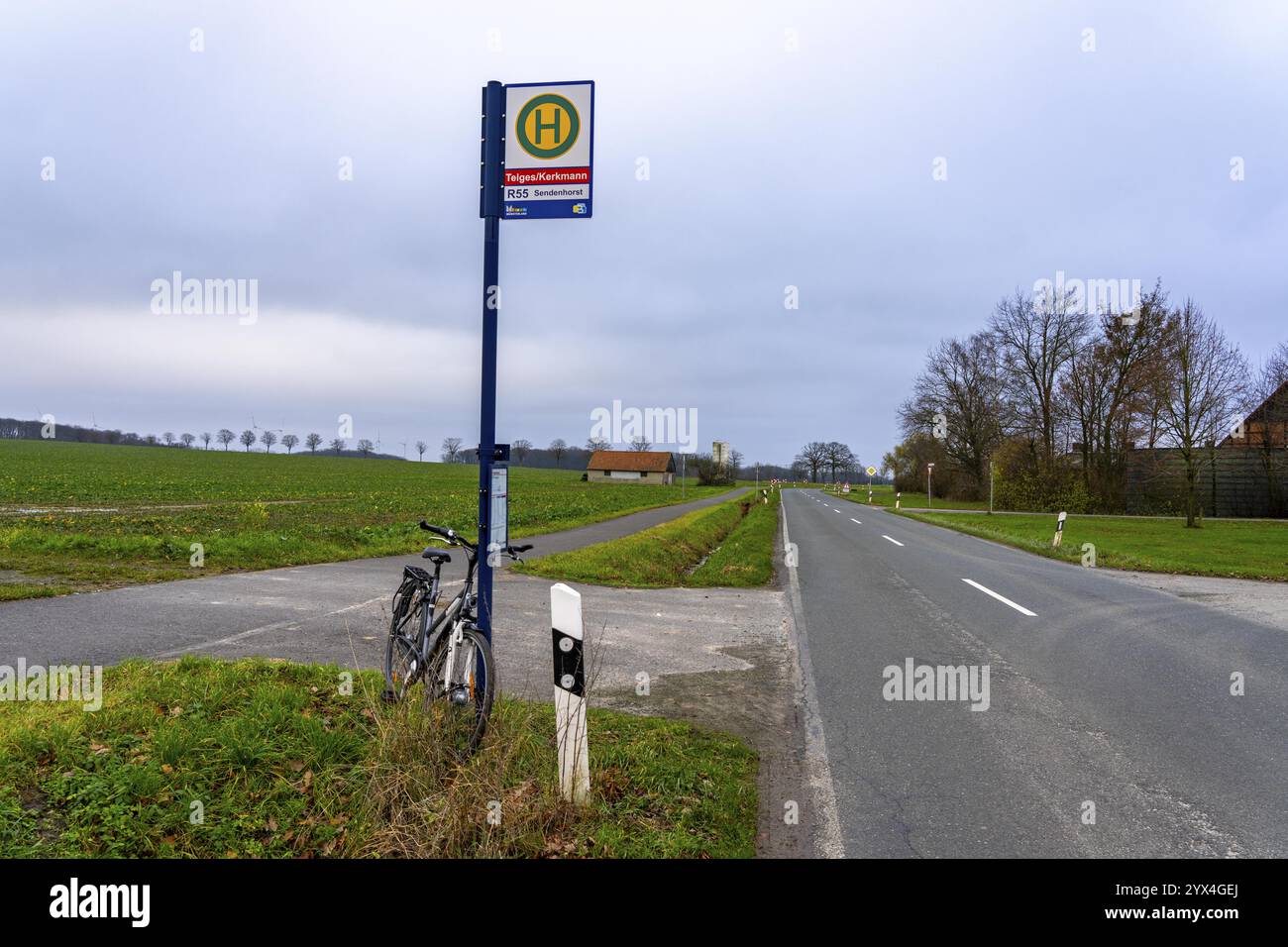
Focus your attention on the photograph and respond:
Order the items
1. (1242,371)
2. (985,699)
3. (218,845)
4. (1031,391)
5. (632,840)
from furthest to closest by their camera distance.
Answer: (1031,391) → (1242,371) → (985,699) → (632,840) → (218,845)

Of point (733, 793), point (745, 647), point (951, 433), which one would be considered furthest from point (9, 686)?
point (951, 433)

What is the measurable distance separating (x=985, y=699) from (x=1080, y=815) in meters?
2.14

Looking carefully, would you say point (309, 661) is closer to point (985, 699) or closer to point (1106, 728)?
point (985, 699)

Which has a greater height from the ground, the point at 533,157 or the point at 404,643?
the point at 533,157

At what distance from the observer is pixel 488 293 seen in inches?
161

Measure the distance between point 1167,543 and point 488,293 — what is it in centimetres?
2400

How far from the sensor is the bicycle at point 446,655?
3809 millimetres

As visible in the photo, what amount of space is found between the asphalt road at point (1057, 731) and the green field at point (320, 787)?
949 millimetres

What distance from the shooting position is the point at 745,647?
767 centimetres

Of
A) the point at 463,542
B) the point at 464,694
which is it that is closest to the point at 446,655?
the point at 464,694

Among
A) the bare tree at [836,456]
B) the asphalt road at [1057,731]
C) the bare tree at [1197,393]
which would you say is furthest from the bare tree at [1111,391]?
the bare tree at [836,456]

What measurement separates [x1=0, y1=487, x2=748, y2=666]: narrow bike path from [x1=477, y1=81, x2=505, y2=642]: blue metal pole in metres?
1.96

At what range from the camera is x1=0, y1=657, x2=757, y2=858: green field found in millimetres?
3000

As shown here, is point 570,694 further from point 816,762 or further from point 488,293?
point 488,293
